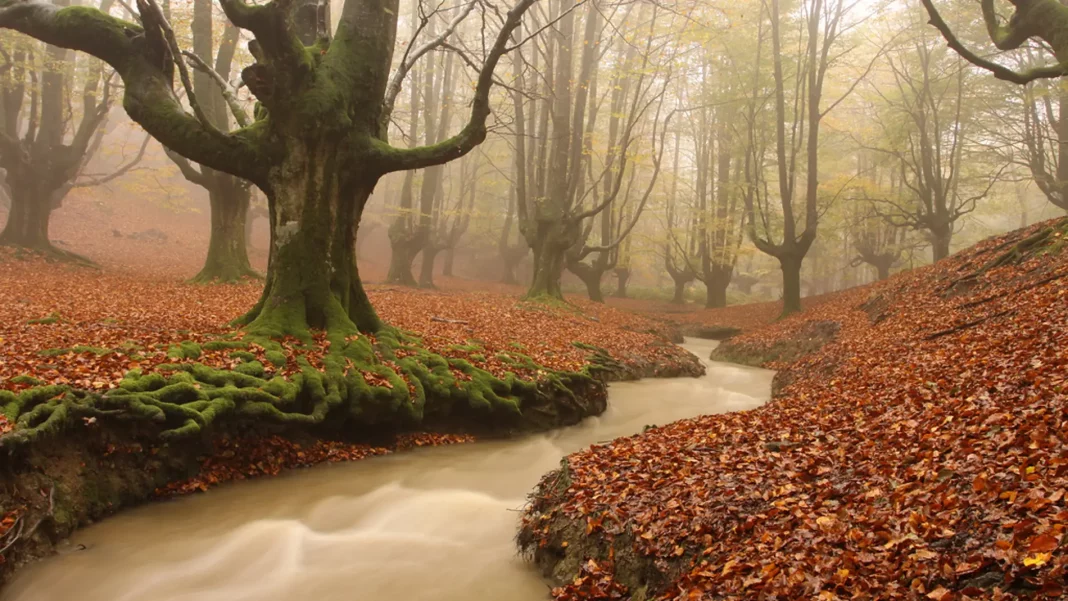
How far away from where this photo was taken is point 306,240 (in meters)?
8.60

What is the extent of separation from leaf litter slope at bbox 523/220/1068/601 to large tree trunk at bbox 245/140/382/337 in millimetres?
4539

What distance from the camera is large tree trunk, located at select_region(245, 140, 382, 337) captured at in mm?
8547

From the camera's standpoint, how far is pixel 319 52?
8945 mm

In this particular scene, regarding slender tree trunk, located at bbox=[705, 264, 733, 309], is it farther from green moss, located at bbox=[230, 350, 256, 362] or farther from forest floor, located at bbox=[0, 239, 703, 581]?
green moss, located at bbox=[230, 350, 256, 362]

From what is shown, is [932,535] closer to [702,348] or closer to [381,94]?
[381,94]

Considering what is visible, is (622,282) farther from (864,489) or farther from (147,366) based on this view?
(864,489)

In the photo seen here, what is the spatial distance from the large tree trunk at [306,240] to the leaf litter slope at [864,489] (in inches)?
179

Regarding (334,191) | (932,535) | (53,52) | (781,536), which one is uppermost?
(53,52)

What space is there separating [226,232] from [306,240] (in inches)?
372

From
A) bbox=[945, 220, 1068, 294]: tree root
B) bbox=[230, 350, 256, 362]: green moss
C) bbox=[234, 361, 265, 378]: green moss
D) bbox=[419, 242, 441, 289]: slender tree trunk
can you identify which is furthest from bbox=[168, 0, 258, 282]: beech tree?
bbox=[945, 220, 1068, 294]: tree root

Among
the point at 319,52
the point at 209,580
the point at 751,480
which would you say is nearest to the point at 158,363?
the point at 209,580

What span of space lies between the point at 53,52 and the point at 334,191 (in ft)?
57.5

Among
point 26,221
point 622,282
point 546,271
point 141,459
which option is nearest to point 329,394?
point 141,459

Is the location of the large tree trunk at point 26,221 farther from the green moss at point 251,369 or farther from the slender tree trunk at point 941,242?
the slender tree trunk at point 941,242
